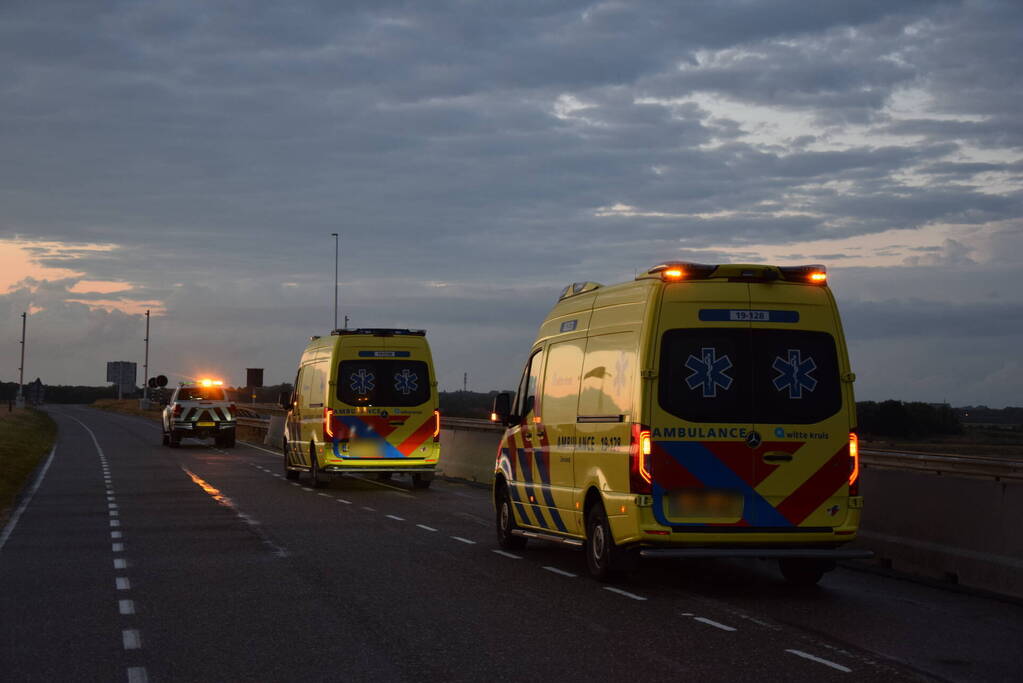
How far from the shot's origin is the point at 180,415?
43.0 metres

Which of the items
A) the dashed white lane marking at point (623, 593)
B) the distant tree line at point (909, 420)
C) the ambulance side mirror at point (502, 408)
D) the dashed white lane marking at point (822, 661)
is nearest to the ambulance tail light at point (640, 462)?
the dashed white lane marking at point (623, 593)

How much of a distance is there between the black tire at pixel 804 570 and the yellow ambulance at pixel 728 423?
0.01 metres

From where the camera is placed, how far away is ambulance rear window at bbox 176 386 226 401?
4381cm

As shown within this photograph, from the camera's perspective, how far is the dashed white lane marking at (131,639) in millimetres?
8742

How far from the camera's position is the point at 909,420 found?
70.7 meters

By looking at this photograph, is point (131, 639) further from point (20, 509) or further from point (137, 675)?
point (20, 509)

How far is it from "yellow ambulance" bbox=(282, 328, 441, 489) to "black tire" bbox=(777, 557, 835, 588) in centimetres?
1250

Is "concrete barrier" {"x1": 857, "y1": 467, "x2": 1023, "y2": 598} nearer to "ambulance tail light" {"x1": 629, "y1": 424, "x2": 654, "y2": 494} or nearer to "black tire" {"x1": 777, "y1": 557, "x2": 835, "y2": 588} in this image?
"black tire" {"x1": 777, "y1": 557, "x2": 835, "y2": 588}

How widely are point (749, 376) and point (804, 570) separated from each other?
1922 millimetres

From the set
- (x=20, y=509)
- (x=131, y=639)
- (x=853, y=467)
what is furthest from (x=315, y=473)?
(x=131, y=639)

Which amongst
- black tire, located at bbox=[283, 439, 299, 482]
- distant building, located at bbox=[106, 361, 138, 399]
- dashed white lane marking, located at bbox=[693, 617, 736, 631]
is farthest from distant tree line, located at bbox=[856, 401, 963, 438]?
distant building, located at bbox=[106, 361, 138, 399]

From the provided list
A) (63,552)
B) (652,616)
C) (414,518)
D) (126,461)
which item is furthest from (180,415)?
(652,616)

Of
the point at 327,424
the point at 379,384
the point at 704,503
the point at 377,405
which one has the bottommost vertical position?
the point at 704,503

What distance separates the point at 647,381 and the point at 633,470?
29.2 inches
